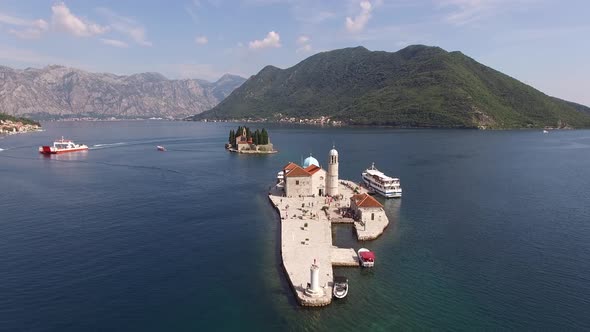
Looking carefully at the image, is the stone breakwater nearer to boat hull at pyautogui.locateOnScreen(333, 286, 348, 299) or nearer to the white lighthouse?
boat hull at pyautogui.locateOnScreen(333, 286, 348, 299)

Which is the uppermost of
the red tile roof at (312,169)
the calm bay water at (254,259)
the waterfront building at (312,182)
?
the red tile roof at (312,169)

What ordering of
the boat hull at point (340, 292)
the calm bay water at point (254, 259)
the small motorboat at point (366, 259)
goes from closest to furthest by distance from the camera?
the calm bay water at point (254, 259)
the boat hull at point (340, 292)
the small motorboat at point (366, 259)

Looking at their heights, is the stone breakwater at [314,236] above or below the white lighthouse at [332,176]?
below

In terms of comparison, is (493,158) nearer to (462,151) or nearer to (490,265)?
(462,151)

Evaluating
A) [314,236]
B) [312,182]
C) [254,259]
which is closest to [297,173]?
[312,182]

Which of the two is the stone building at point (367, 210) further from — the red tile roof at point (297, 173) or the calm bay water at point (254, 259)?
the red tile roof at point (297, 173)

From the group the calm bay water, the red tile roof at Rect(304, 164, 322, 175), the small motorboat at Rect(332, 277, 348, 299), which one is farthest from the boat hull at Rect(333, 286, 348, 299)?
the red tile roof at Rect(304, 164, 322, 175)

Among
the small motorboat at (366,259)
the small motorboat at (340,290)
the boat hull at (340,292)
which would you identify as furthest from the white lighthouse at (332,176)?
the boat hull at (340,292)
